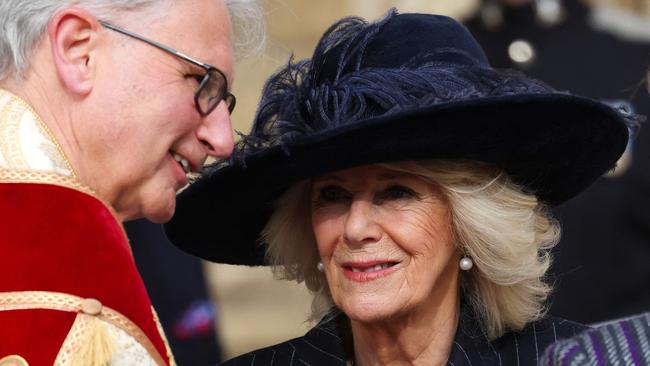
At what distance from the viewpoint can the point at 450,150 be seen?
3309mm

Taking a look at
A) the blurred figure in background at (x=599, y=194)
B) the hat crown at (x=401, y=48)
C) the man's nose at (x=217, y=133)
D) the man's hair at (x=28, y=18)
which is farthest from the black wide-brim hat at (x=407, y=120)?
the blurred figure in background at (x=599, y=194)

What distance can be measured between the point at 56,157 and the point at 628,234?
11.4ft

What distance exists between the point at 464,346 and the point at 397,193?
1.56 feet

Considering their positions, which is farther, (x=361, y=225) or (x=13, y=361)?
(x=361, y=225)

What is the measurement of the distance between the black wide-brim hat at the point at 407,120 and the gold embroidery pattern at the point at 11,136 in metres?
0.85

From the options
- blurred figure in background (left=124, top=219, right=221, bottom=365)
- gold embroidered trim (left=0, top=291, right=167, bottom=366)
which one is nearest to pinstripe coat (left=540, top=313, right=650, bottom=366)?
gold embroidered trim (left=0, top=291, right=167, bottom=366)

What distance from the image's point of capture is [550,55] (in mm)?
5723

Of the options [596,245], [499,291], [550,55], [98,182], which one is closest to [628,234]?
[596,245]

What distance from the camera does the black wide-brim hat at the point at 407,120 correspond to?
3.18m

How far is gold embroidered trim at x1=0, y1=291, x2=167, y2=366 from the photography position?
8.10 feet

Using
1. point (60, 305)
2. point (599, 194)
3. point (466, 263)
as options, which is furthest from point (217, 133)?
point (599, 194)

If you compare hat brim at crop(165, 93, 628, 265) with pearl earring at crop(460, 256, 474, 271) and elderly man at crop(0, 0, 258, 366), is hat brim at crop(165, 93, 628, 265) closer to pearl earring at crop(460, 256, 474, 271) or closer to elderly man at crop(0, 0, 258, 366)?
pearl earring at crop(460, 256, 474, 271)

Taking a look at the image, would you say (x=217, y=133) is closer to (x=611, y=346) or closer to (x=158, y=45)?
(x=158, y=45)

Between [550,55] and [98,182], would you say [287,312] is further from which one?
[98,182]
